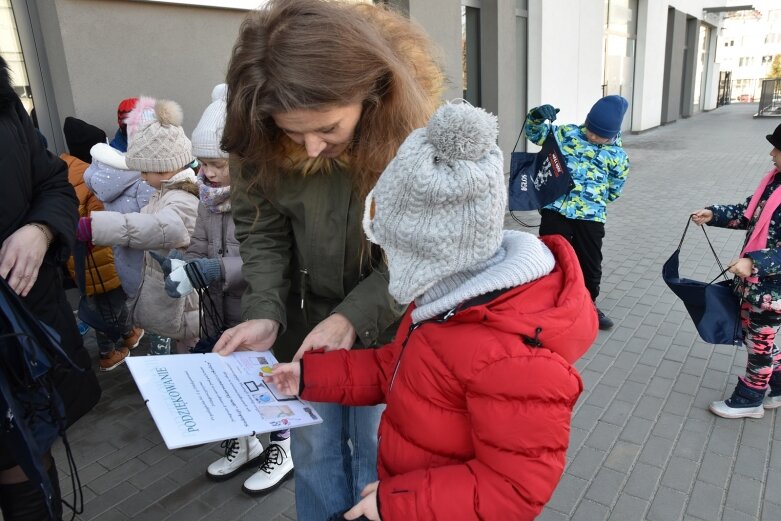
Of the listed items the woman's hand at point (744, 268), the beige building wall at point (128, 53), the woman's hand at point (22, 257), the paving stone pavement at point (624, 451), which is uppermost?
the beige building wall at point (128, 53)

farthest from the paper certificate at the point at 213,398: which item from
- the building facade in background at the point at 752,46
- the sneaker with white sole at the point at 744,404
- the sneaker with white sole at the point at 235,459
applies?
the building facade in background at the point at 752,46

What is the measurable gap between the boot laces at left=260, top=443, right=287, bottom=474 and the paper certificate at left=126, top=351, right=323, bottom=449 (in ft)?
3.91

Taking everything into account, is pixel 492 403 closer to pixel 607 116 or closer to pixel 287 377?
pixel 287 377

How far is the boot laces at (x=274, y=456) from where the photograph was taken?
275 cm

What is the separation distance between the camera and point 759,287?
293 centimetres

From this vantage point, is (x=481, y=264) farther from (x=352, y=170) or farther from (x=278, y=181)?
(x=278, y=181)

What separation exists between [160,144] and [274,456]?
1760mm

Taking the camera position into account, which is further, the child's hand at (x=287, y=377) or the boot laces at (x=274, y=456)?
the boot laces at (x=274, y=456)

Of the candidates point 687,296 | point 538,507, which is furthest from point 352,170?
point 687,296

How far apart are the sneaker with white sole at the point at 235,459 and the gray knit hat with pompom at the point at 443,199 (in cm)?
186

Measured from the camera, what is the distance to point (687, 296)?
3.14 meters

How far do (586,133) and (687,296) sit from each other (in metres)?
1.54

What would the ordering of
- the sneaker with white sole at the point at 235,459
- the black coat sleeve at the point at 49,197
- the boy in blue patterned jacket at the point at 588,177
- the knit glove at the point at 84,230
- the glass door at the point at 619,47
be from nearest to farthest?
the black coat sleeve at the point at 49,197
the sneaker with white sole at the point at 235,459
the knit glove at the point at 84,230
the boy in blue patterned jacket at the point at 588,177
the glass door at the point at 619,47

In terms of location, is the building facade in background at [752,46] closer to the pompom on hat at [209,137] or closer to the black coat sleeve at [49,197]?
the pompom on hat at [209,137]
